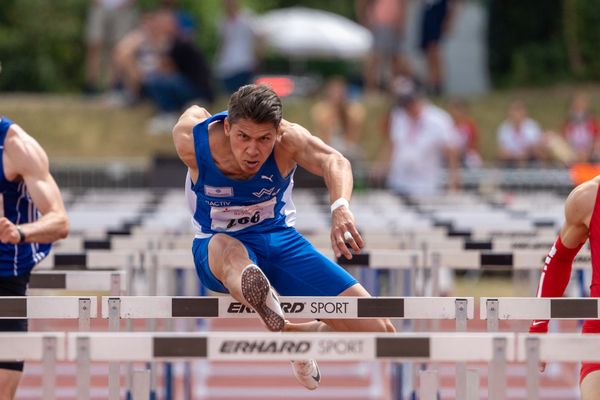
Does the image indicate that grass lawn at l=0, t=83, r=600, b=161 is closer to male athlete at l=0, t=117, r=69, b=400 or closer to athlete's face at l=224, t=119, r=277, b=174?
male athlete at l=0, t=117, r=69, b=400

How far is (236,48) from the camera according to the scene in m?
20.6

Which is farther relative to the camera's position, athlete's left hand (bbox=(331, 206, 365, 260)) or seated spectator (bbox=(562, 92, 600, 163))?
seated spectator (bbox=(562, 92, 600, 163))

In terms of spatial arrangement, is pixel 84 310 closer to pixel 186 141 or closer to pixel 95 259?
pixel 186 141

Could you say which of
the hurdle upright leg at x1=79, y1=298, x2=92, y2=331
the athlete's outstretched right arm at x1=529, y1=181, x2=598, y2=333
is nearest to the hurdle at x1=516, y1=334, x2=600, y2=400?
the athlete's outstretched right arm at x1=529, y1=181, x2=598, y2=333

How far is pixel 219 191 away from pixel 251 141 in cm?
40

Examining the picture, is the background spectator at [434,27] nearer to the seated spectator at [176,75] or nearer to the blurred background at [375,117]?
the blurred background at [375,117]

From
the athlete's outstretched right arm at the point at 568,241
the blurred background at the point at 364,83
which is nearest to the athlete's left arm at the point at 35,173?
the athlete's outstretched right arm at the point at 568,241

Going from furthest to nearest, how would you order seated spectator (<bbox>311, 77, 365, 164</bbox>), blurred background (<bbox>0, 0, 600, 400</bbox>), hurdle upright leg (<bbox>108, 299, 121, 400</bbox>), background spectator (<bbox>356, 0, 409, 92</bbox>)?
background spectator (<bbox>356, 0, 409, 92</bbox>), seated spectator (<bbox>311, 77, 365, 164</bbox>), blurred background (<bbox>0, 0, 600, 400</bbox>), hurdle upright leg (<bbox>108, 299, 121, 400</bbox>)

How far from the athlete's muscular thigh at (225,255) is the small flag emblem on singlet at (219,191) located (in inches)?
7.0

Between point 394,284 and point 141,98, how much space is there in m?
13.3

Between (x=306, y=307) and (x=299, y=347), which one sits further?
(x=306, y=307)

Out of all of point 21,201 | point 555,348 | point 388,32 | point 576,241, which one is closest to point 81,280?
point 21,201

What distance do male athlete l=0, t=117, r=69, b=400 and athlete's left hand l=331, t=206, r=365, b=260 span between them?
4.34 feet

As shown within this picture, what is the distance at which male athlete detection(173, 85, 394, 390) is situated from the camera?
602 cm
